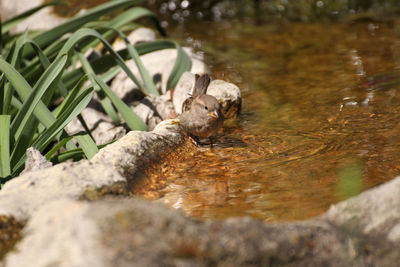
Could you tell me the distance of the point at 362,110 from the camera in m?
3.72

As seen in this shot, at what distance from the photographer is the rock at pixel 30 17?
693 centimetres

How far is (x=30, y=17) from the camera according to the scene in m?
7.07

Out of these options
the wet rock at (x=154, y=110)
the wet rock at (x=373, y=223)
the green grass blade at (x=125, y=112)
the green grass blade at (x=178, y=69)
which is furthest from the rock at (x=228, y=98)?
the wet rock at (x=373, y=223)

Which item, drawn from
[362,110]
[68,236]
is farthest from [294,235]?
[362,110]

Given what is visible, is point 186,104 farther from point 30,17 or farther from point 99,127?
point 30,17

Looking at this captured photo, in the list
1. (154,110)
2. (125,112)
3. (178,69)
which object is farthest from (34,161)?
(178,69)

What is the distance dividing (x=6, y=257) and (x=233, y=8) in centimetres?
718

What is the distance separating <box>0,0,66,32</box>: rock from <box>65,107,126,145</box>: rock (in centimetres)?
308

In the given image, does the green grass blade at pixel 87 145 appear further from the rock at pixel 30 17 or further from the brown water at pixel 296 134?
the rock at pixel 30 17

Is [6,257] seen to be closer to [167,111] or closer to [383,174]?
[383,174]

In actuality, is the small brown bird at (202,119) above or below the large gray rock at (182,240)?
below

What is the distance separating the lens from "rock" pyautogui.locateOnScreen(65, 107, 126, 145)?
3.91m

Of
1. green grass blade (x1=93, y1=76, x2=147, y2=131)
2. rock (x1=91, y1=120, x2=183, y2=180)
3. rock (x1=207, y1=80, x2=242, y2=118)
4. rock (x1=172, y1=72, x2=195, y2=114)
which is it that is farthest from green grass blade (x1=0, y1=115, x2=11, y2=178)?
rock (x1=207, y1=80, x2=242, y2=118)

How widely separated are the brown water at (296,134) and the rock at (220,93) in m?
0.11
